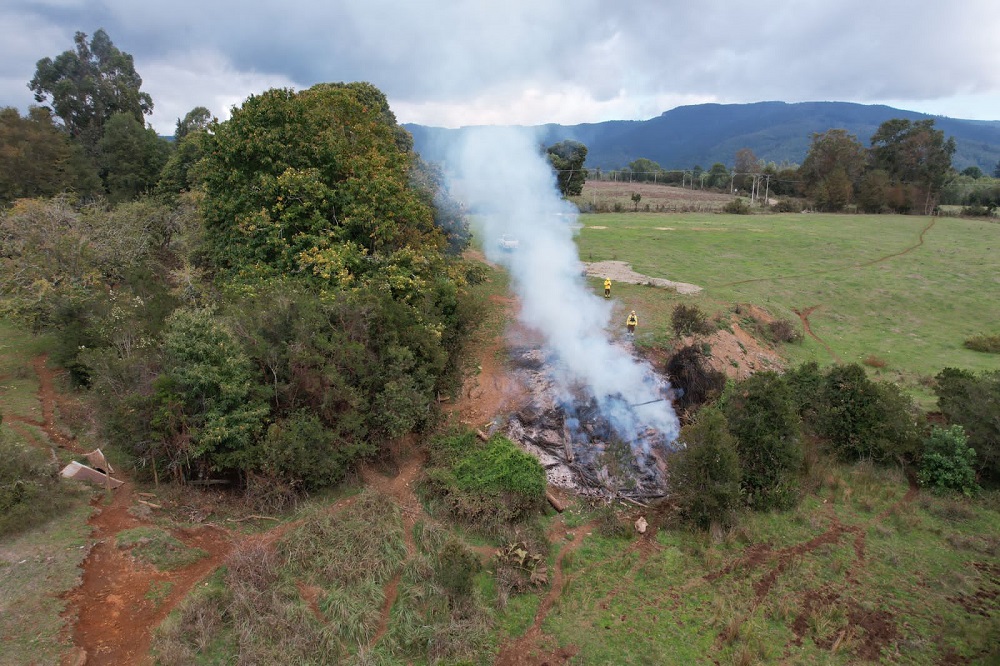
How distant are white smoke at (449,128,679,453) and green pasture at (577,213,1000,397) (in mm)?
2117

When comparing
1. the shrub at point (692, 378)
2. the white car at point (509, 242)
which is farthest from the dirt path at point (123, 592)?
the white car at point (509, 242)

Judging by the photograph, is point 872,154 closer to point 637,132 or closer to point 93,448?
point 93,448

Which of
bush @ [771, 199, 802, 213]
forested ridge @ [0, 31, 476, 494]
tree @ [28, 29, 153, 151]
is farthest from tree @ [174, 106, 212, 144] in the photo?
bush @ [771, 199, 802, 213]

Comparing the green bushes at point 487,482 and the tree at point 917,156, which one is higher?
the tree at point 917,156

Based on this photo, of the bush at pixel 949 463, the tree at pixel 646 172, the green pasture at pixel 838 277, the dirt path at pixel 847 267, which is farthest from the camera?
the tree at pixel 646 172

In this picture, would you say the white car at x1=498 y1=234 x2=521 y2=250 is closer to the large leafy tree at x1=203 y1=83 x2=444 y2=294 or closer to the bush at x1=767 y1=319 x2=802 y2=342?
the large leafy tree at x1=203 y1=83 x2=444 y2=294

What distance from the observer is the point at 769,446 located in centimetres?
1219

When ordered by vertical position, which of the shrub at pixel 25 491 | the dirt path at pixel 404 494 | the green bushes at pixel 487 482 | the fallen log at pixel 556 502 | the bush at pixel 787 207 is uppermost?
the bush at pixel 787 207

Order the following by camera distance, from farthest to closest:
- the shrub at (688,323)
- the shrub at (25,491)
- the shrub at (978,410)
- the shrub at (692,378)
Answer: the shrub at (688,323)
the shrub at (692,378)
the shrub at (978,410)
the shrub at (25,491)

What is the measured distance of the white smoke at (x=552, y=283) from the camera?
47.8 ft

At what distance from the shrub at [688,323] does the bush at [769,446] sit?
5653mm

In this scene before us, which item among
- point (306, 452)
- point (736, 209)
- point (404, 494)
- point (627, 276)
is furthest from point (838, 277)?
point (306, 452)

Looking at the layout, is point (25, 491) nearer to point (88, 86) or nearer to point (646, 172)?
point (88, 86)

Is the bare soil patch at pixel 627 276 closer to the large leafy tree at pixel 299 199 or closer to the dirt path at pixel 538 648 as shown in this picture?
the large leafy tree at pixel 299 199
